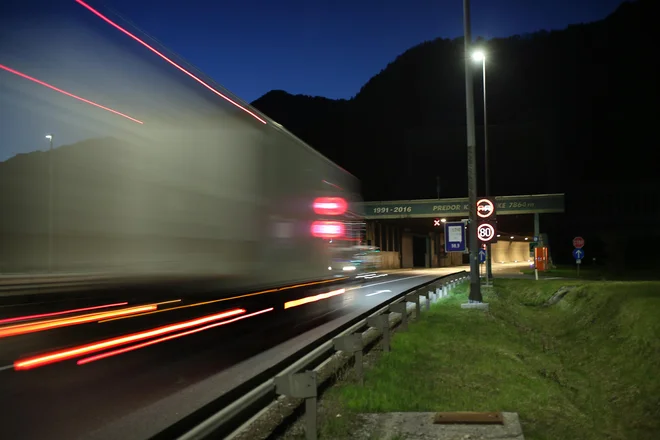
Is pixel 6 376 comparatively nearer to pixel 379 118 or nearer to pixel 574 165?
pixel 574 165

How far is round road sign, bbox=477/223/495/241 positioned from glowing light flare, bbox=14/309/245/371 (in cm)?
1262

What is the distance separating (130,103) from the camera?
5723 millimetres

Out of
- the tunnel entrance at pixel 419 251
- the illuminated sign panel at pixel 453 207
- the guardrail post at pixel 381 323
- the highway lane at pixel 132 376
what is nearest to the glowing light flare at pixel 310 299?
the highway lane at pixel 132 376

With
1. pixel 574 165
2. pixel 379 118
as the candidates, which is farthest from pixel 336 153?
pixel 574 165

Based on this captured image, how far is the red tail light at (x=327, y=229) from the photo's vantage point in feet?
36.8

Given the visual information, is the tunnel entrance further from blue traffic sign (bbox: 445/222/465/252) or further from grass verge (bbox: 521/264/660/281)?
blue traffic sign (bbox: 445/222/465/252)

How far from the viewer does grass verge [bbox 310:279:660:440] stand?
243 inches

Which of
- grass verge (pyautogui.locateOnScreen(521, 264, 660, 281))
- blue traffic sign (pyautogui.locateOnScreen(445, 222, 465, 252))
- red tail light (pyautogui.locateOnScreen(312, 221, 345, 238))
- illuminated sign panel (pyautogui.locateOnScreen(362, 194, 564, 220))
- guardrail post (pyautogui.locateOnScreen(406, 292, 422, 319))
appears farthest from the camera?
illuminated sign panel (pyautogui.locateOnScreen(362, 194, 564, 220))

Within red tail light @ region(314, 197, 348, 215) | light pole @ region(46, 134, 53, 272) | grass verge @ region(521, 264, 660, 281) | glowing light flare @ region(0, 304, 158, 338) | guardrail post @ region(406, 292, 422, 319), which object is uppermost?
red tail light @ region(314, 197, 348, 215)

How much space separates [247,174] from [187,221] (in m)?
1.88

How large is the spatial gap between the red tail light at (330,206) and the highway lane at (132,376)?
166cm

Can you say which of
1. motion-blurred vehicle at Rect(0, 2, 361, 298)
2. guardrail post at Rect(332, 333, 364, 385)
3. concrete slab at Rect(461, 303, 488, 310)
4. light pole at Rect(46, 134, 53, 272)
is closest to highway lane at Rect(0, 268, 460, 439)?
motion-blurred vehicle at Rect(0, 2, 361, 298)

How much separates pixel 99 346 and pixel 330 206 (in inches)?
270

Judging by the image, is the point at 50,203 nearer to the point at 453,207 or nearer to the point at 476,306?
the point at 476,306
